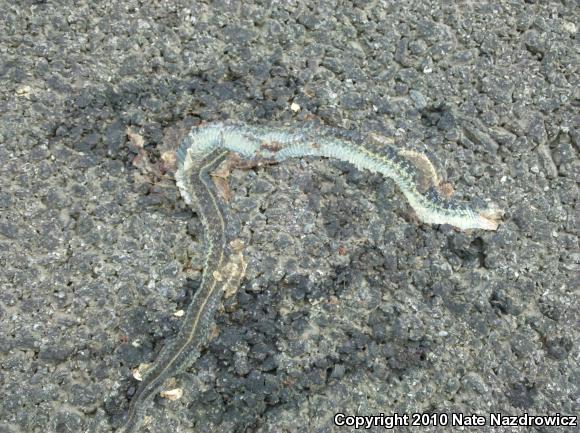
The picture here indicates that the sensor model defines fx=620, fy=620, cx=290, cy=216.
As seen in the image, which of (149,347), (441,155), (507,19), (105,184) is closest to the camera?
(149,347)

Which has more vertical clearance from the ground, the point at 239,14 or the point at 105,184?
the point at 239,14

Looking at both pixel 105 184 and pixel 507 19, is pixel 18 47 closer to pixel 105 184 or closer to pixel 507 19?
pixel 105 184

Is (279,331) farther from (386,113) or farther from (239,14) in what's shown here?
(239,14)

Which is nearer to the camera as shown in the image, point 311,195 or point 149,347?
point 149,347

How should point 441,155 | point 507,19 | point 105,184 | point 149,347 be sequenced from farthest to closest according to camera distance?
1. point 507,19
2. point 441,155
3. point 105,184
4. point 149,347

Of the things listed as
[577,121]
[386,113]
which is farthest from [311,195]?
[577,121]

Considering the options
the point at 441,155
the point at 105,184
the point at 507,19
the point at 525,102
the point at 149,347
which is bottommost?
the point at 149,347
